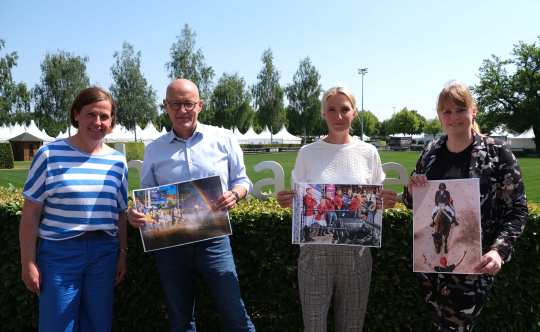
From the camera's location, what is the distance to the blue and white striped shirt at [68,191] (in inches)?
98.2

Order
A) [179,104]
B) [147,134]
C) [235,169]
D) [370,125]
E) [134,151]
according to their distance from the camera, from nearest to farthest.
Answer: [179,104], [235,169], [134,151], [147,134], [370,125]

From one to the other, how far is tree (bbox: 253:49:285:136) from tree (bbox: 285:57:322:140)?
2547mm

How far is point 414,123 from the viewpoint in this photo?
10569 cm

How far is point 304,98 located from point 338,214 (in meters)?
63.6

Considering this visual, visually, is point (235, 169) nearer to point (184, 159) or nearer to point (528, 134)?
point (184, 159)

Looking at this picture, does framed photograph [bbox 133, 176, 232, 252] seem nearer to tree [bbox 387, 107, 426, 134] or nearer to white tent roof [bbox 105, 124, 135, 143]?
white tent roof [bbox 105, 124, 135, 143]

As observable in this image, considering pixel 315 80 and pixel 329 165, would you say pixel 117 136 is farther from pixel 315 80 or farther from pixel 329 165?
pixel 329 165

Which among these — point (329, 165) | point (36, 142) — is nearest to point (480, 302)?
point (329, 165)

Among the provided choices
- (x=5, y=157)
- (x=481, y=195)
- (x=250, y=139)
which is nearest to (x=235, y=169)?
(x=481, y=195)

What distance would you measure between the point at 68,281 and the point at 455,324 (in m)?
2.23

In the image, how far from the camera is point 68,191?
2.50 m

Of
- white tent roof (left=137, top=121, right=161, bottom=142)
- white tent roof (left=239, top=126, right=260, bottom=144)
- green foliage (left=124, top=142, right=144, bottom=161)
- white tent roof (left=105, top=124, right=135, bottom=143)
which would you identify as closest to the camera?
green foliage (left=124, top=142, right=144, bottom=161)

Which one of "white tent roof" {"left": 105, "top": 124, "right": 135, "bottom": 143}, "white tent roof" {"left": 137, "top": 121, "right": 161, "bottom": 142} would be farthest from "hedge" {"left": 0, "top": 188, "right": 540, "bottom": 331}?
"white tent roof" {"left": 105, "top": 124, "right": 135, "bottom": 143}

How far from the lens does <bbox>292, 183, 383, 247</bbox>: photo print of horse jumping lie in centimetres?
260
